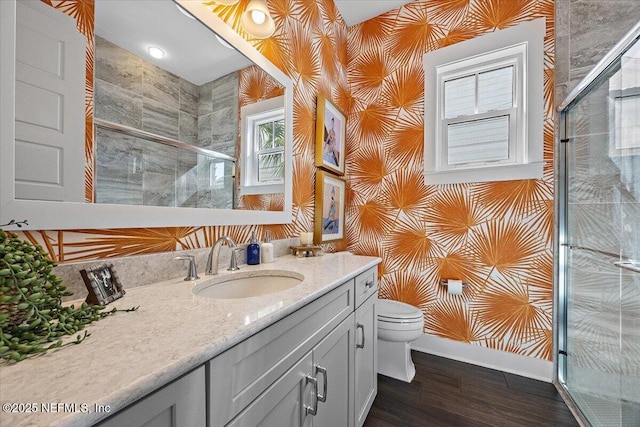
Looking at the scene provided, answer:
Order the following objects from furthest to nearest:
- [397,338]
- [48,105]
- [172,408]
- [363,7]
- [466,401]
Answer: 1. [363,7]
2. [397,338]
3. [466,401]
4. [48,105]
5. [172,408]

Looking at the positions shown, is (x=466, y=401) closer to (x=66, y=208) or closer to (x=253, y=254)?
(x=253, y=254)

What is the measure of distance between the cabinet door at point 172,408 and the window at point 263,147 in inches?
37.9

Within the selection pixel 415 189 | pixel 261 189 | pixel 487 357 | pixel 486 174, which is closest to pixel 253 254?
pixel 261 189

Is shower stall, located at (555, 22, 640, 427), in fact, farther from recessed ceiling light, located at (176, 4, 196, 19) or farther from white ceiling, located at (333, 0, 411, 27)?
recessed ceiling light, located at (176, 4, 196, 19)

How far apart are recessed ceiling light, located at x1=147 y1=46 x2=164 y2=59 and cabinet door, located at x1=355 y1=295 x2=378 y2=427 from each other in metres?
1.34

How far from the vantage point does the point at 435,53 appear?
2170 mm

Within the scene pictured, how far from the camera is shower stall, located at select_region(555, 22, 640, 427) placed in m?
1.23

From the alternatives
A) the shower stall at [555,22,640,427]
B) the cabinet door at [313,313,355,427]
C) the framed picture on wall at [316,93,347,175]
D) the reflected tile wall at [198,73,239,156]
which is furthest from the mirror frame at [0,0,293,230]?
the shower stall at [555,22,640,427]

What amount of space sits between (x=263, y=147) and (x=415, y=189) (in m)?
1.38

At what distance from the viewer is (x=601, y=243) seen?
4.71 feet

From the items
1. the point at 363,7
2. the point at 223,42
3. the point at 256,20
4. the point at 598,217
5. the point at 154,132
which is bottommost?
the point at 598,217

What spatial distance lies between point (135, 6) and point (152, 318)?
40.1 inches

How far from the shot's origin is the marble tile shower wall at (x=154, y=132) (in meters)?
0.81

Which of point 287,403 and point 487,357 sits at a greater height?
point 287,403
